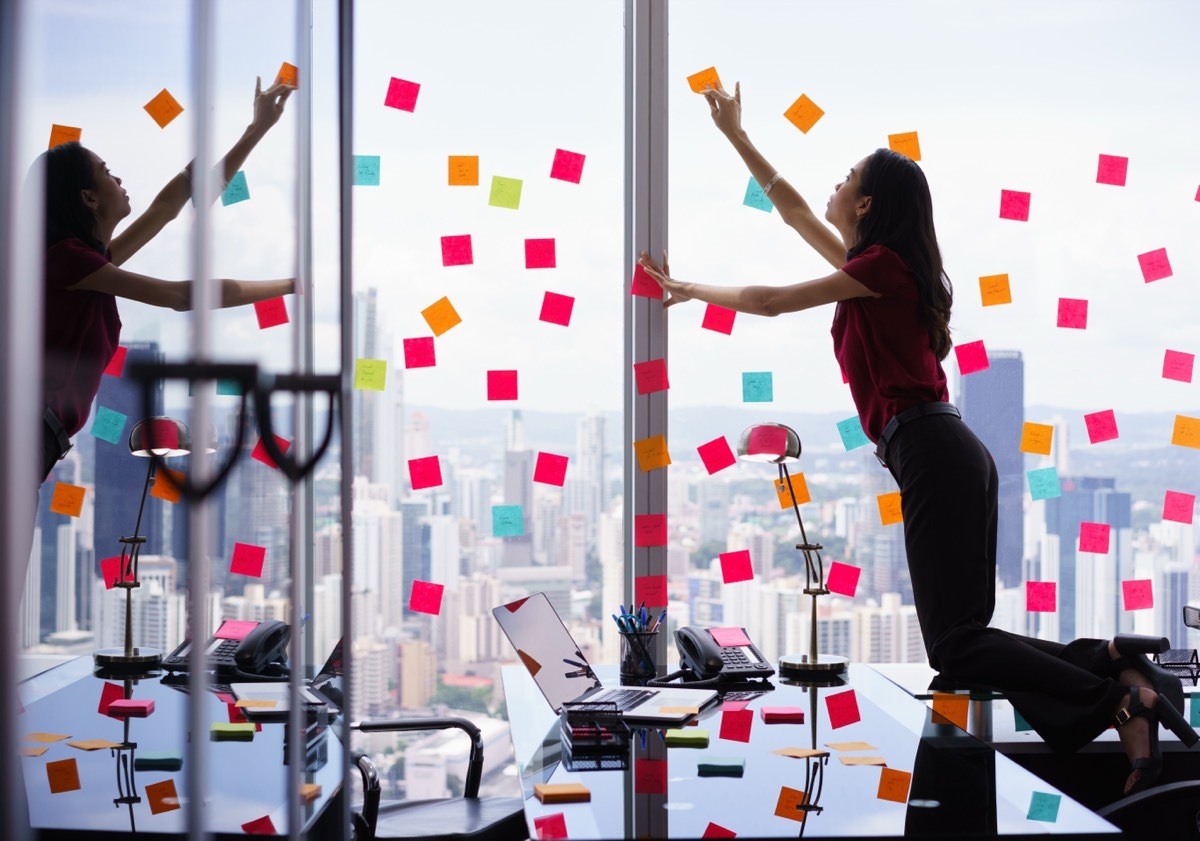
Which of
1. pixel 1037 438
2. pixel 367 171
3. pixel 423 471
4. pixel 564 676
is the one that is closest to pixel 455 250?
pixel 367 171

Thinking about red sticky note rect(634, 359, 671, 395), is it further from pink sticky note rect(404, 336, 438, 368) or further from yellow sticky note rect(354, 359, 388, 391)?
yellow sticky note rect(354, 359, 388, 391)

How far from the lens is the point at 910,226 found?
2.65 m

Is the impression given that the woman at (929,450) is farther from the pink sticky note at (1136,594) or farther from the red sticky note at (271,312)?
the red sticky note at (271,312)

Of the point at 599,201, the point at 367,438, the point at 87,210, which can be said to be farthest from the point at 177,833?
the point at 599,201

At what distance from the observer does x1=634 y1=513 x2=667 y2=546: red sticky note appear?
117 inches

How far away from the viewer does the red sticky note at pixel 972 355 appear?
10.0 ft

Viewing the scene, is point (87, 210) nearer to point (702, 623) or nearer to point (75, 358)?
point (75, 358)

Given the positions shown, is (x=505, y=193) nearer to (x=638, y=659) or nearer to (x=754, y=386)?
(x=754, y=386)

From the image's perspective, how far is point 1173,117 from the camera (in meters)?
3.12

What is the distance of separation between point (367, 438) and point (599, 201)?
A: 90cm

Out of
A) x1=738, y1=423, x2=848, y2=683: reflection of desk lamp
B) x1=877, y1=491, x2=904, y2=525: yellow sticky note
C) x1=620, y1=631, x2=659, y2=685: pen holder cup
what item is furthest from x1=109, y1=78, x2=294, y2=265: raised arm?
x1=877, y1=491, x2=904, y2=525: yellow sticky note

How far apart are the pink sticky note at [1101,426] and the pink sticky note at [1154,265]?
15.8 inches

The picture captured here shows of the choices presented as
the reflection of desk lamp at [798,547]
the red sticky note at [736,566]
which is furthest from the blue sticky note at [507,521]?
the reflection of desk lamp at [798,547]

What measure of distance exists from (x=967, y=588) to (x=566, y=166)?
1.49 m
